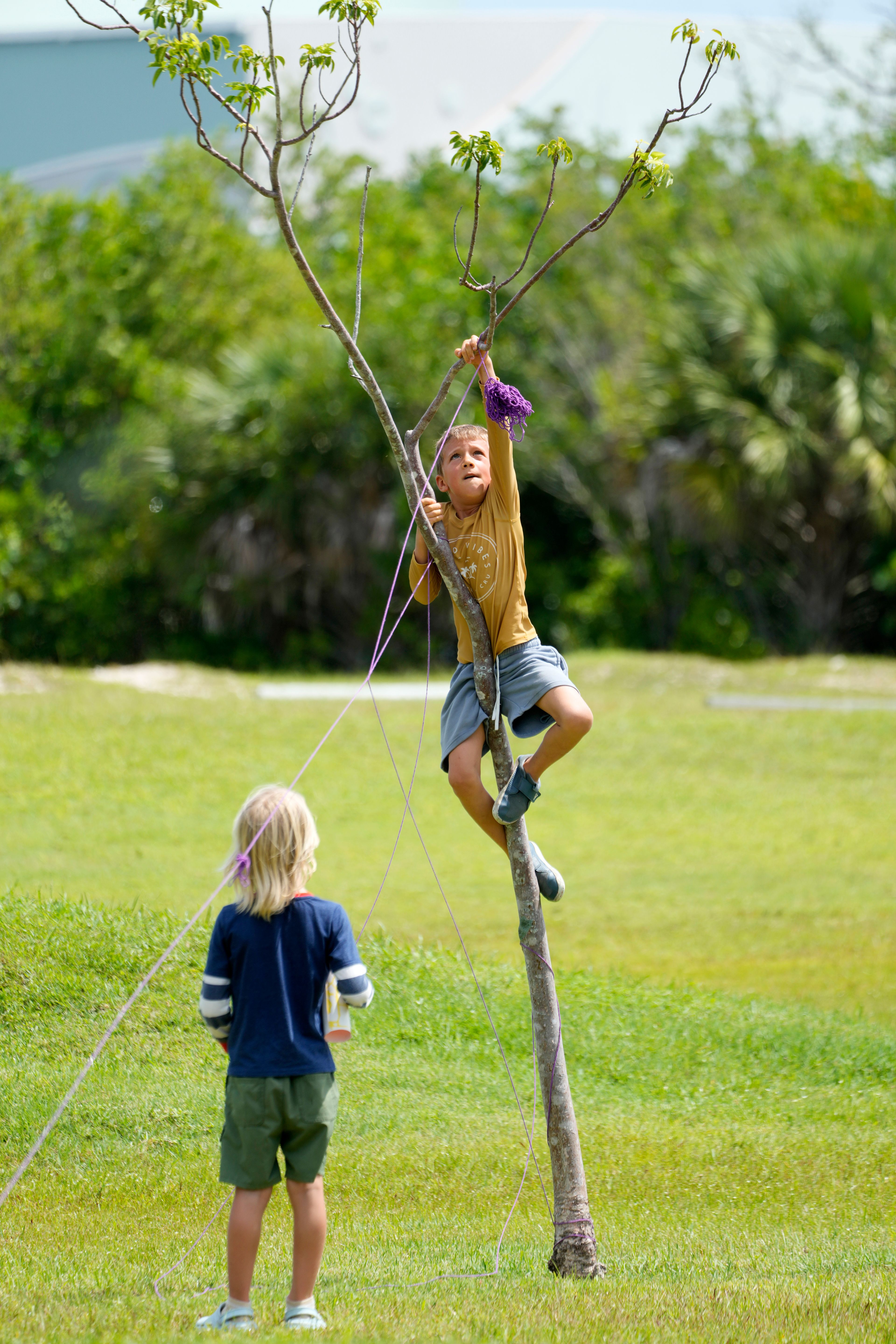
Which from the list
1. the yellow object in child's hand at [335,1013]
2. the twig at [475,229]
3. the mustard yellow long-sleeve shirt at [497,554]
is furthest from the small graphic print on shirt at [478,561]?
the yellow object in child's hand at [335,1013]

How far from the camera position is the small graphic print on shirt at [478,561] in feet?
14.8

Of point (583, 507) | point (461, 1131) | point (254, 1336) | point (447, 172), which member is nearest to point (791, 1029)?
point (461, 1131)

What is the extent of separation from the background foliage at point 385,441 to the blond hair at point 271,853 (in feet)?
46.8

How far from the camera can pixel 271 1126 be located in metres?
3.58

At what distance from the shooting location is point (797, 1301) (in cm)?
405

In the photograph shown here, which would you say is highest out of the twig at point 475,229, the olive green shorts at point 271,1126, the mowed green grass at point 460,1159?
the twig at point 475,229

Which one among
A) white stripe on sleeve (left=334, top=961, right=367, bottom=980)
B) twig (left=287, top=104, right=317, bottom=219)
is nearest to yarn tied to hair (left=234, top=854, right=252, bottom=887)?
white stripe on sleeve (left=334, top=961, right=367, bottom=980)

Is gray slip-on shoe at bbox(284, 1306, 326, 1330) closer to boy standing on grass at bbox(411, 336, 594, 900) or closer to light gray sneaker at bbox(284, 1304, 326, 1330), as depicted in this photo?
light gray sneaker at bbox(284, 1304, 326, 1330)

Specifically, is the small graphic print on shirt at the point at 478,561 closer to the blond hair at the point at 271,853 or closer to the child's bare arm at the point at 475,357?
the child's bare arm at the point at 475,357

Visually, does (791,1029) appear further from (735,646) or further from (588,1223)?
(735,646)

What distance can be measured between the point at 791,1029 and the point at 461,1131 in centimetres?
225

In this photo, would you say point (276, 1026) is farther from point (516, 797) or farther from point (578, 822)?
point (578, 822)

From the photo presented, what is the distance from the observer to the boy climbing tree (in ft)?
13.4

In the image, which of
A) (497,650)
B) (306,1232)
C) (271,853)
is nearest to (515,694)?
(497,650)
